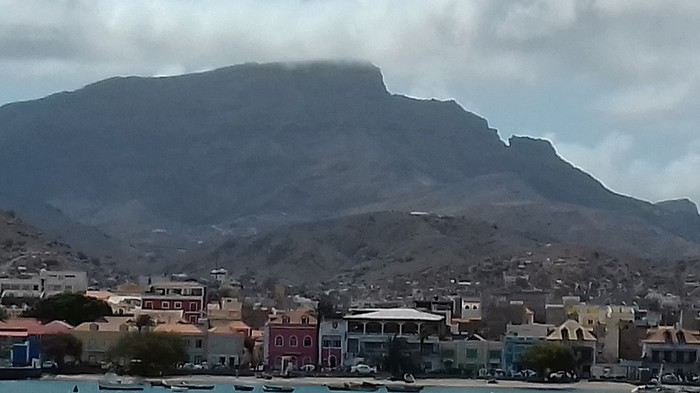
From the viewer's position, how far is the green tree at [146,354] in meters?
98.3

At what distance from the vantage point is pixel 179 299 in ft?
433

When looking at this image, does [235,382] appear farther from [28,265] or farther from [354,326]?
[28,265]

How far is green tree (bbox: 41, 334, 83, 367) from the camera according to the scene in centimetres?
10538

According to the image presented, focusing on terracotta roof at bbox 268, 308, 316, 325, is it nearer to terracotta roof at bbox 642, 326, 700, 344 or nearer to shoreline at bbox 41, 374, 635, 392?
shoreline at bbox 41, 374, 635, 392

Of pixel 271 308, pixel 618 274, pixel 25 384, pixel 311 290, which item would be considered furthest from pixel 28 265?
pixel 25 384

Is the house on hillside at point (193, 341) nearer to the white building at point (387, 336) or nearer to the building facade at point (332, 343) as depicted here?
the building facade at point (332, 343)

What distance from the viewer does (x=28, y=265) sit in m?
182

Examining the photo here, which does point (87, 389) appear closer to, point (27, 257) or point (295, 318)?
point (295, 318)

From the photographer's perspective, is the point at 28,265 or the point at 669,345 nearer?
the point at 669,345

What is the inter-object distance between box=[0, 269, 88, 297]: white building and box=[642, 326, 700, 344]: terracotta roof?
5029 cm

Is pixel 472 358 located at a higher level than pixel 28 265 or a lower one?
lower

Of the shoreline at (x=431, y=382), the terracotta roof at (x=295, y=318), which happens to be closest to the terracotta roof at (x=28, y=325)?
the shoreline at (x=431, y=382)

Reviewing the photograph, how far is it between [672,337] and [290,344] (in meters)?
24.9

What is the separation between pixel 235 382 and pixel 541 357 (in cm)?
1975
